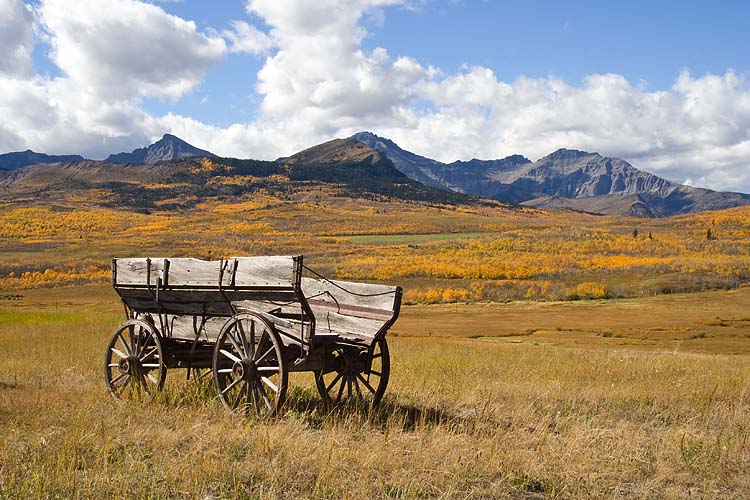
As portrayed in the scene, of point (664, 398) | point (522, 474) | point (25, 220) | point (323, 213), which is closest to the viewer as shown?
point (522, 474)

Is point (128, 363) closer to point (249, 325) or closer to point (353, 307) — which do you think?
point (249, 325)

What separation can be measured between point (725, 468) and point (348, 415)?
3573mm

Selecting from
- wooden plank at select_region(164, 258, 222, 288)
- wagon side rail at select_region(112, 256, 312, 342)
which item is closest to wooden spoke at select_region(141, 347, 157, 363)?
wagon side rail at select_region(112, 256, 312, 342)

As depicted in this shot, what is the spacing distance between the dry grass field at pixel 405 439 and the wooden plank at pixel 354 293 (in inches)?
49.1

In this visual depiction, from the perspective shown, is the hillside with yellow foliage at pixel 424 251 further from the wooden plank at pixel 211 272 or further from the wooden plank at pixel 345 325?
the wooden plank at pixel 211 272

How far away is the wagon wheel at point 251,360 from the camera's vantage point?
644 centimetres

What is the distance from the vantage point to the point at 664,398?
28.0ft

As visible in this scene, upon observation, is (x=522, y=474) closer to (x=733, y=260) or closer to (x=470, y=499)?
(x=470, y=499)

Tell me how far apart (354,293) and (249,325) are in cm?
138

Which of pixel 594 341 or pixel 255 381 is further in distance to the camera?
pixel 594 341

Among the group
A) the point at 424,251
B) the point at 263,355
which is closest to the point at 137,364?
the point at 263,355

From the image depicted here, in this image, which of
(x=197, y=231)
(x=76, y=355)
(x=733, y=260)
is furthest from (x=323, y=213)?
(x=76, y=355)

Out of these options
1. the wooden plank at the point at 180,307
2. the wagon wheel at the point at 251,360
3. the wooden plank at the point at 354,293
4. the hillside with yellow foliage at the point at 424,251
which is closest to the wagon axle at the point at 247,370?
the wagon wheel at the point at 251,360

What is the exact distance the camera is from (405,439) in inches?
229
